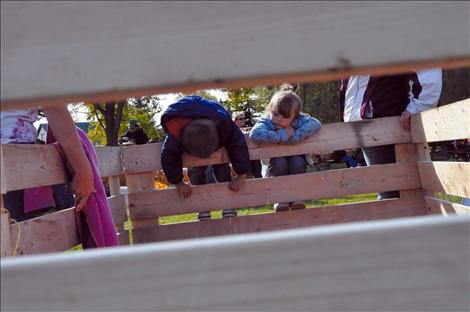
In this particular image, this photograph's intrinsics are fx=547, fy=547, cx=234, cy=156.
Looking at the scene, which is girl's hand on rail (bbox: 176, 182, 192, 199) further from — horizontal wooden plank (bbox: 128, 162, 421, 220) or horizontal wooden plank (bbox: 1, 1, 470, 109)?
horizontal wooden plank (bbox: 1, 1, 470, 109)

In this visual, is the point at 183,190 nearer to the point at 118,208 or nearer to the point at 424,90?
the point at 118,208

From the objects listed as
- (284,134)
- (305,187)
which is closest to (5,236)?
(305,187)

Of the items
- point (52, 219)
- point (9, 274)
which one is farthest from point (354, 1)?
point (52, 219)

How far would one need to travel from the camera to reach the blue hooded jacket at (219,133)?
4.05 meters

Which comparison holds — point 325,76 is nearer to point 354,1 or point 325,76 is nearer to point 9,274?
point 354,1

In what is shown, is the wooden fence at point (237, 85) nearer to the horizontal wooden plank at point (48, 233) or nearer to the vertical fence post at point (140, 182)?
the horizontal wooden plank at point (48, 233)

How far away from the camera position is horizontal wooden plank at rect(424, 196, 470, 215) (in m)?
3.29

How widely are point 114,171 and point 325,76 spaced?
11.9ft

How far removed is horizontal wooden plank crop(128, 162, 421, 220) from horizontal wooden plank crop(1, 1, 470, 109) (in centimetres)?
348

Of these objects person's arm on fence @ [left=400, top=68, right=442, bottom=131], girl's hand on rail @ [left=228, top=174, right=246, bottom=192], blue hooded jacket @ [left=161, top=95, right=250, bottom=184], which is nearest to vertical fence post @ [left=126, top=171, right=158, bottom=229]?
blue hooded jacket @ [left=161, top=95, right=250, bottom=184]

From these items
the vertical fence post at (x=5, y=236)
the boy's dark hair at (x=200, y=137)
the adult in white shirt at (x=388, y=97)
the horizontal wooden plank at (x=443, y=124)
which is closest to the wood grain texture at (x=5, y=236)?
the vertical fence post at (x=5, y=236)

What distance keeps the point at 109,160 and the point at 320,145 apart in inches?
63.5

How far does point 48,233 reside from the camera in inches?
94.9

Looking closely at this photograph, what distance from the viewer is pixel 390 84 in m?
4.05
